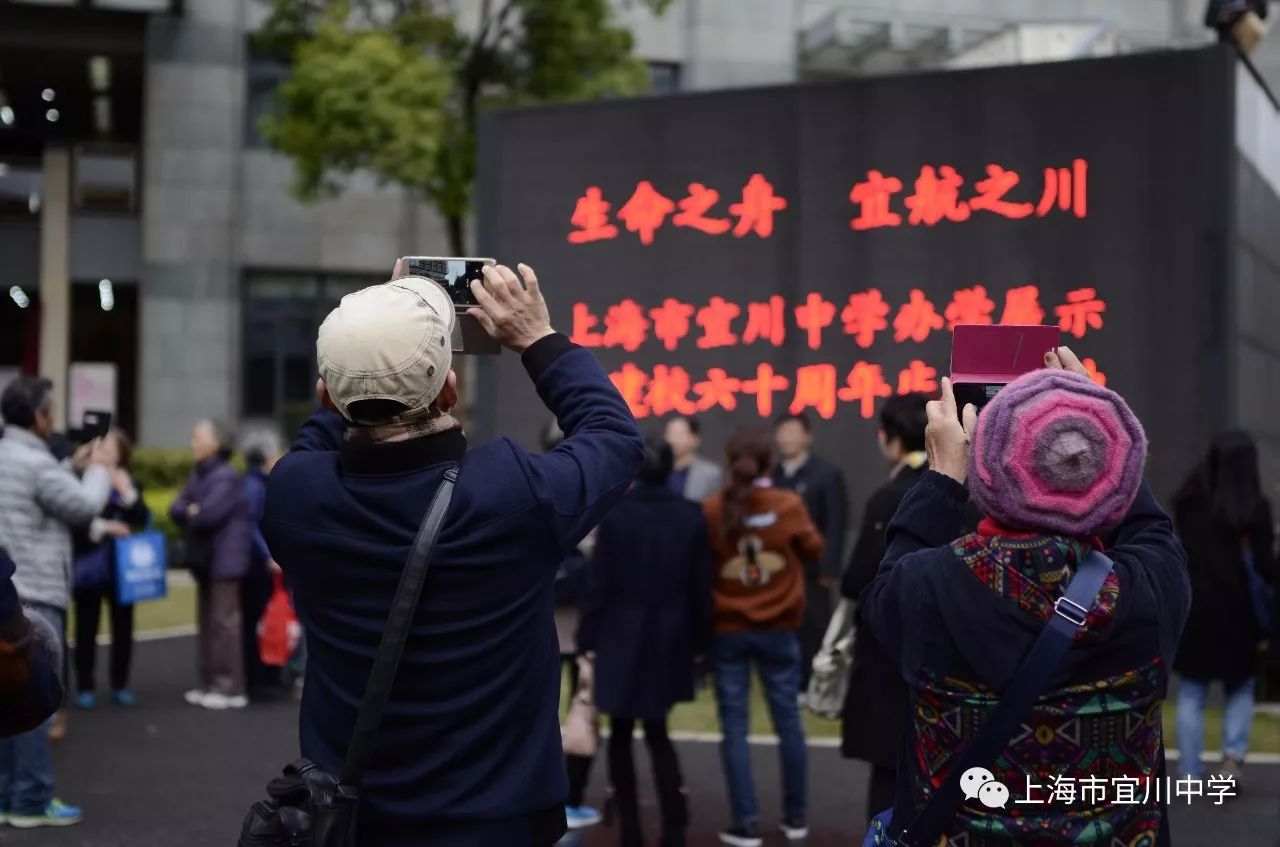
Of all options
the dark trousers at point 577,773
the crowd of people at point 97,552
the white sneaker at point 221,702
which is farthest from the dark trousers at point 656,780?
the white sneaker at point 221,702

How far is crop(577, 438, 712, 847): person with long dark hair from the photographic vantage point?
20.8 feet

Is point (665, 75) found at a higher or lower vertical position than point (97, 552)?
higher

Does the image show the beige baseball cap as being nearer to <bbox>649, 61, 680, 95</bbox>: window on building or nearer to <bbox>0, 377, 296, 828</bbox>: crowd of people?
<bbox>0, 377, 296, 828</bbox>: crowd of people

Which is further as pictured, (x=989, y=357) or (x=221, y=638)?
(x=221, y=638)

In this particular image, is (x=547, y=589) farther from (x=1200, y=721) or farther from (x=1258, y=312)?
(x=1258, y=312)

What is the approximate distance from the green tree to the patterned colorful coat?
17.5 meters

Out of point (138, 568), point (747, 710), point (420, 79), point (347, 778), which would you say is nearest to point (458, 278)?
point (347, 778)

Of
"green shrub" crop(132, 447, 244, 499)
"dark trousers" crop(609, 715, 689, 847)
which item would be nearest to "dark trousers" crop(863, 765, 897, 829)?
"dark trousers" crop(609, 715, 689, 847)

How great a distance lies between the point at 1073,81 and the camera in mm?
9609

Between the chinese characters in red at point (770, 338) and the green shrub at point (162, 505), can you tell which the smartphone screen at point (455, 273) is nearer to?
the chinese characters in red at point (770, 338)

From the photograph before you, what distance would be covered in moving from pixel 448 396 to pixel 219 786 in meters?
5.47

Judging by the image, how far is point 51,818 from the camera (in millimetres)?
6906

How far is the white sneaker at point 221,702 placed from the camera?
10.2 m

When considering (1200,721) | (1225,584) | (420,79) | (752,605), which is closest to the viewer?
(752,605)
